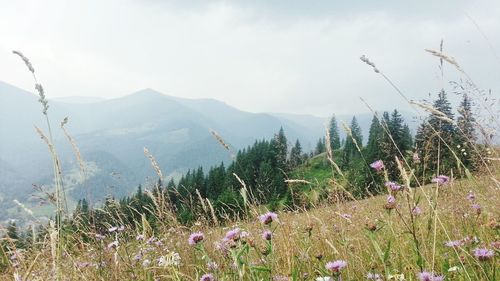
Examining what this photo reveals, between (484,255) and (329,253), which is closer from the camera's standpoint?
(484,255)

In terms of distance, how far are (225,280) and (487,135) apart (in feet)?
7.99

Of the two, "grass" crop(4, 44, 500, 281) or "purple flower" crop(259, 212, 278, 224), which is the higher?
"purple flower" crop(259, 212, 278, 224)

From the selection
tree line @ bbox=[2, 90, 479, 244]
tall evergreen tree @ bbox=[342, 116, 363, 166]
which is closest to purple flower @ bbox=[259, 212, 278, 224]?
tree line @ bbox=[2, 90, 479, 244]

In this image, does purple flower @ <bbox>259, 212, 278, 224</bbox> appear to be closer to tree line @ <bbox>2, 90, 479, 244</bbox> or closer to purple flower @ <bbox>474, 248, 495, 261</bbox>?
tree line @ <bbox>2, 90, 479, 244</bbox>

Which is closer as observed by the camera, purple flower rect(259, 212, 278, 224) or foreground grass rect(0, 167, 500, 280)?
foreground grass rect(0, 167, 500, 280)

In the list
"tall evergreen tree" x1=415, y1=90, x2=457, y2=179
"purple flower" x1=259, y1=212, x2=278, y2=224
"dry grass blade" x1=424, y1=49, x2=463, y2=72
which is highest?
"dry grass blade" x1=424, y1=49, x2=463, y2=72

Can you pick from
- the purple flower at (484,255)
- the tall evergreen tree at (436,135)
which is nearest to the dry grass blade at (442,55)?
the tall evergreen tree at (436,135)

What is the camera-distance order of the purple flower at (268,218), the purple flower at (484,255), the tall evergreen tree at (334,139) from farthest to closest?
the tall evergreen tree at (334,139) → the purple flower at (268,218) → the purple flower at (484,255)

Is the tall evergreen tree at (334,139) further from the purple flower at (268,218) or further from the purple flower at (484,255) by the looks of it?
the purple flower at (484,255)

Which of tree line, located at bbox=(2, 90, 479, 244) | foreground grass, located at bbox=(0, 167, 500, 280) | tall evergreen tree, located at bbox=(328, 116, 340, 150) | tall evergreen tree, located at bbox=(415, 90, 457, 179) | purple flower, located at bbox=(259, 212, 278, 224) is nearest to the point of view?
foreground grass, located at bbox=(0, 167, 500, 280)

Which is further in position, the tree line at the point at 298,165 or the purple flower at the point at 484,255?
the tree line at the point at 298,165

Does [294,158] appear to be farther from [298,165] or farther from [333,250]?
[333,250]

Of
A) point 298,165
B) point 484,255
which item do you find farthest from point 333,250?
point 298,165

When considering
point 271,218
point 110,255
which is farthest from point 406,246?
point 110,255
